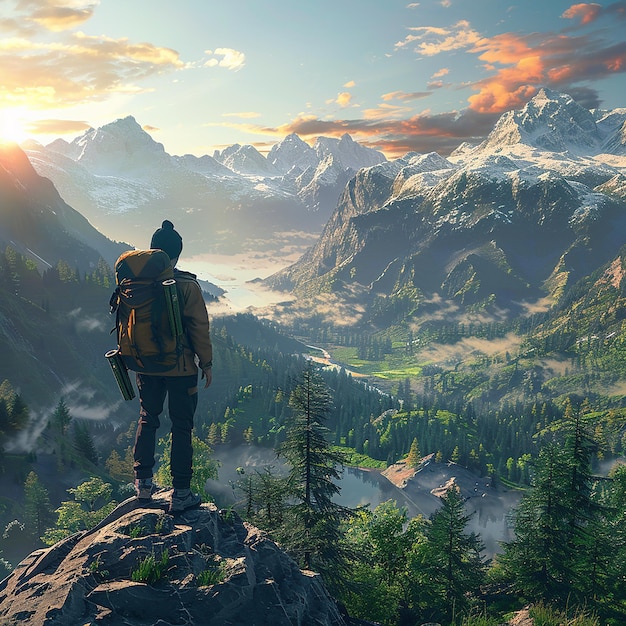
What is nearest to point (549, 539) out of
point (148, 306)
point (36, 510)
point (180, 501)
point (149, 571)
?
point (180, 501)

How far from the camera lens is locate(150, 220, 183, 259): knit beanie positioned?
47.8 ft

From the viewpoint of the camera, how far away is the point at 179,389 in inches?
565

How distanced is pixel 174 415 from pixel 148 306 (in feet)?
11.4

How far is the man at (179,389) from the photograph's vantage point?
13952mm

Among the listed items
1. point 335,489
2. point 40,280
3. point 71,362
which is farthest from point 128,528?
point 40,280

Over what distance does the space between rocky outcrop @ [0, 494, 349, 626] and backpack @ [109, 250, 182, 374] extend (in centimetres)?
476

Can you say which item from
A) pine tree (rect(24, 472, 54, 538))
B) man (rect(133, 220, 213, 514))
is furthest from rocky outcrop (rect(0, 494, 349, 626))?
pine tree (rect(24, 472, 54, 538))

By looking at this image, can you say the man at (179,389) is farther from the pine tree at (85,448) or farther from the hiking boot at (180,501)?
the pine tree at (85,448)

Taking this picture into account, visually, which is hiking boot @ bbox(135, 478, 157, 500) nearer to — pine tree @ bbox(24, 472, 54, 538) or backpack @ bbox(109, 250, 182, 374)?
backpack @ bbox(109, 250, 182, 374)

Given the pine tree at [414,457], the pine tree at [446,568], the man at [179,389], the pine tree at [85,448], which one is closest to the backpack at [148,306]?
the man at [179,389]

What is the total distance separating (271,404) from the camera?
200 meters

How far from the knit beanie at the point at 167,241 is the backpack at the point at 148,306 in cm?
73

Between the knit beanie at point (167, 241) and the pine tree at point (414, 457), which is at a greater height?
the knit beanie at point (167, 241)

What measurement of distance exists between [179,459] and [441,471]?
165767mm
